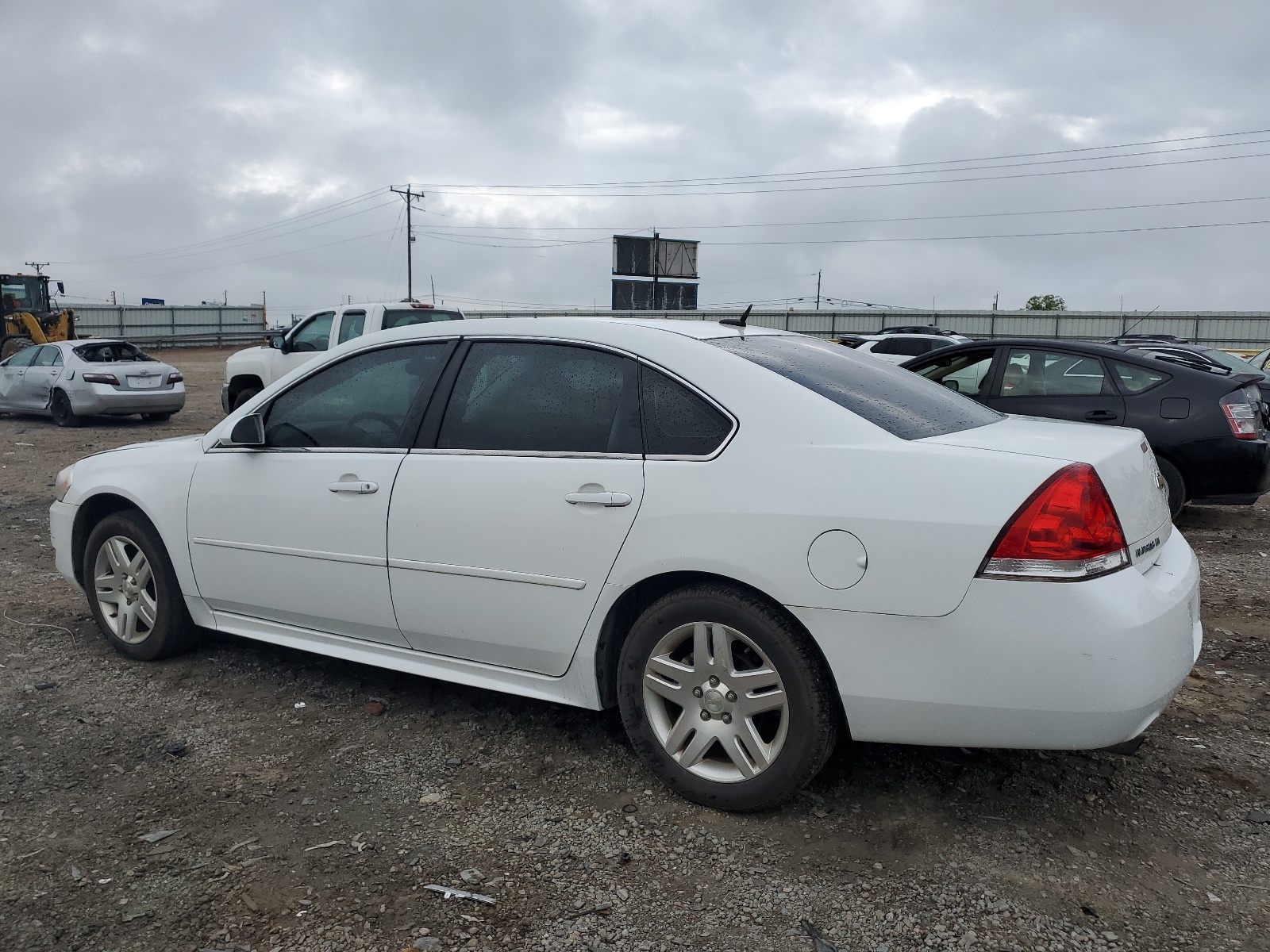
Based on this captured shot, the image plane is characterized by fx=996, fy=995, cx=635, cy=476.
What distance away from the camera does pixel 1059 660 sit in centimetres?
266

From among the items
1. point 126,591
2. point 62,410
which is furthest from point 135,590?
point 62,410

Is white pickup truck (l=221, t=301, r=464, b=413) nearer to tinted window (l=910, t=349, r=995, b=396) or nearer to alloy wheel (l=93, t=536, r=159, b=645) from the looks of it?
tinted window (l=910, t=349, r=995, b=396)

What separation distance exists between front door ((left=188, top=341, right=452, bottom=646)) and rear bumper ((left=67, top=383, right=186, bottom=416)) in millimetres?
12645

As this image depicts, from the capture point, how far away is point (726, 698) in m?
3.07

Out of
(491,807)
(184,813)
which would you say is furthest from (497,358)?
(184,813)

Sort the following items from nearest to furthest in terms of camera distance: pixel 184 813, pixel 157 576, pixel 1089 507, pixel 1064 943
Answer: pixel 1064 943, pixel 1089 507, pixel 184 813, pixel 157 576

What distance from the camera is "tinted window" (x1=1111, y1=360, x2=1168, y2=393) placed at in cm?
758

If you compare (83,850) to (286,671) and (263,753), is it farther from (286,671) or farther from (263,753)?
(286,671)

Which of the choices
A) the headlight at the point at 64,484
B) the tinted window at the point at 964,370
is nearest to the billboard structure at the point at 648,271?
the tinted window at the point at 964,370

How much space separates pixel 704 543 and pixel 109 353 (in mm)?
15600

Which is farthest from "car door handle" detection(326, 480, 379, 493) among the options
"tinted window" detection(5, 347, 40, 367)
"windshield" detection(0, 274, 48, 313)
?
"windshield" detection(0, 274, 48, 313)

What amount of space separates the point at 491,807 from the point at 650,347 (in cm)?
161

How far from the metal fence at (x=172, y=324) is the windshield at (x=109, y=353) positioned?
37992mm

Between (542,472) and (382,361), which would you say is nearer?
(542,472)
